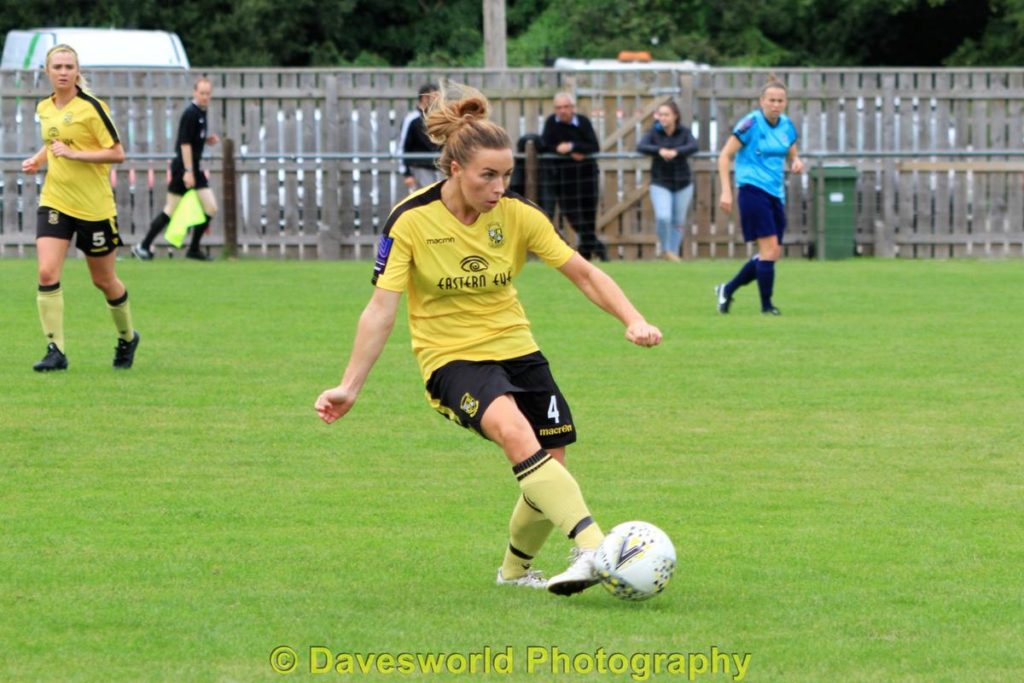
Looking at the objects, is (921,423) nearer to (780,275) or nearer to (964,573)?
(964,573)

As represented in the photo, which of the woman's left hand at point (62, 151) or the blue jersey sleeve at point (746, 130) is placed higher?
the blue jersey sleeve at point (746, 130)

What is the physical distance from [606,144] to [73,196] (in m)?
12.6

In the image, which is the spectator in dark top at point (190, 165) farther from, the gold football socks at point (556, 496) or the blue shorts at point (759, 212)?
the gold football socks at point (556, 496)

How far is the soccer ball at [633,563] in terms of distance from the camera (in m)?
5.92

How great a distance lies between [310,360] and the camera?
42.8 ft

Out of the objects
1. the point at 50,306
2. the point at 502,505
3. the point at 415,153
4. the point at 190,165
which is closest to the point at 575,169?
the point at 415,153

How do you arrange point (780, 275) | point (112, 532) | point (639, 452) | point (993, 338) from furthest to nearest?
point (780, 275) < point (993, 338) < point (639, 452) < point (112, 532)

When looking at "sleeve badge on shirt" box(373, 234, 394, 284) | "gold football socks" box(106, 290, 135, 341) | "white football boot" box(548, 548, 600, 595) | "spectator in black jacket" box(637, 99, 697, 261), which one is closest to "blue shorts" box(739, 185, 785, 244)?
"gold football socks" box(106, 290, 135, 341)

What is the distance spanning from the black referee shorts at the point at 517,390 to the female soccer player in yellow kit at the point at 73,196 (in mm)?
6119

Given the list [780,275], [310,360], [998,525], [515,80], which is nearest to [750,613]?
[998,525]

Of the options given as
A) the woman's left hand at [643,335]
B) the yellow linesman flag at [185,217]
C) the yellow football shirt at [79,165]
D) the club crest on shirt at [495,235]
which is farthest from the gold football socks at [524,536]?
the yellow linesman flag at [185,217]

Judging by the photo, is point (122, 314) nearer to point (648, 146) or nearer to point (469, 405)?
point (469, 405)

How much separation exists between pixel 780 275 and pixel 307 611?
14855 mm

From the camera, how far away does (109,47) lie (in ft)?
86.7
